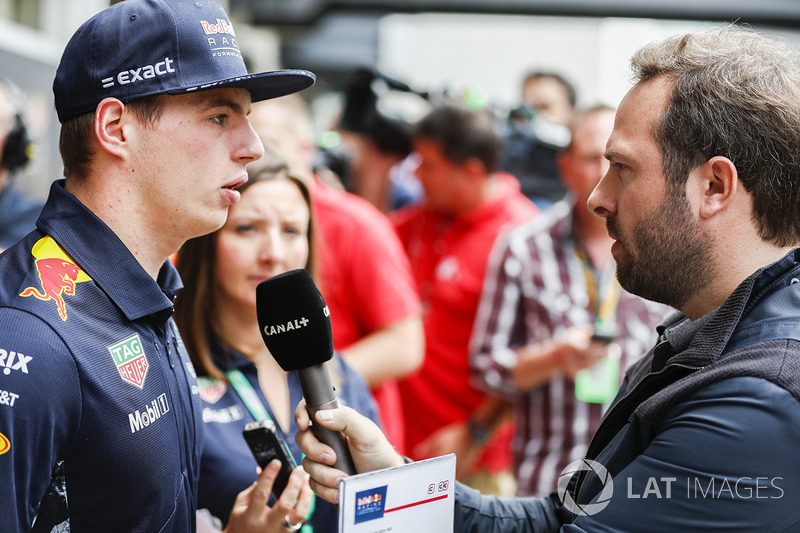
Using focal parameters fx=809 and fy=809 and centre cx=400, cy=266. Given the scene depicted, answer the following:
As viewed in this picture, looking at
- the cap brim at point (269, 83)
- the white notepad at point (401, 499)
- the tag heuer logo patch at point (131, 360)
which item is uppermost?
the cap brim at point (269, 83)

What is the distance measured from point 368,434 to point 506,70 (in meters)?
19.0

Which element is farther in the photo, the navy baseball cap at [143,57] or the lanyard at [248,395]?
the lanyard at [248,395]

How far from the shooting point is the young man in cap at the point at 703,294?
1.43m

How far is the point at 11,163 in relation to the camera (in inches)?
139

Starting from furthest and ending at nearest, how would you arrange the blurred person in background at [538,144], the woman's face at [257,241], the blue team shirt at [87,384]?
the blurred person in background at [538,144] < the woman's face at [257,241] < the blue team shirt at [87,384]

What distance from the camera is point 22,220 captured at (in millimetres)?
3521

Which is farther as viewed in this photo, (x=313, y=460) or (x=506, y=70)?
(x=506, y=70)

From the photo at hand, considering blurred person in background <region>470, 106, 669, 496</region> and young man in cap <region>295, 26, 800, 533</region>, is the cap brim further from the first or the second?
blurred person in background <region>470, 106, 669, 496</region>

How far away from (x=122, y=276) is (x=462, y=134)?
124 inches

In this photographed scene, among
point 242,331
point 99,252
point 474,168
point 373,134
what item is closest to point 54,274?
point 99,252

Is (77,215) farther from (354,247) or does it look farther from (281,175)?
(354,247)

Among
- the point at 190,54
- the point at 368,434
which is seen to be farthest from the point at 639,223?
the point at 190,54

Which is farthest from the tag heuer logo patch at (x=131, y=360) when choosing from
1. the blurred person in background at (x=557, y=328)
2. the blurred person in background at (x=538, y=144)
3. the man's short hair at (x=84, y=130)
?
the blurred person in background at (x=538, y=144)

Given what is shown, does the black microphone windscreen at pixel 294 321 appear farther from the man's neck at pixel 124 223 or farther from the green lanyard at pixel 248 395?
the green lanyard at pixel 248 395
